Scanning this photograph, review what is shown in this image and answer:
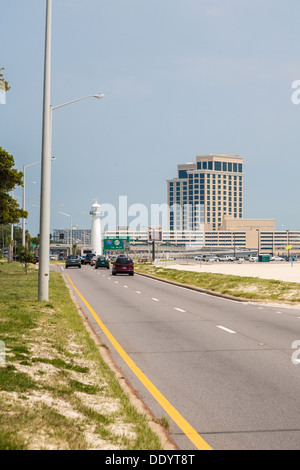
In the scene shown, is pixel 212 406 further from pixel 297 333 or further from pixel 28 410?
pixel 297 333

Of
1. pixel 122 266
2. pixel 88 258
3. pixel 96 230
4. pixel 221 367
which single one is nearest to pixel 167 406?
pixel 221 367

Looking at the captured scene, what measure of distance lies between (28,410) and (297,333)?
958 centimetres

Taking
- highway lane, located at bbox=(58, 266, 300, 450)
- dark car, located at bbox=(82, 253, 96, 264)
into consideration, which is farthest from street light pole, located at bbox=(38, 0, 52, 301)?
dark car, located at bbox=(82, 253, 96, 264)

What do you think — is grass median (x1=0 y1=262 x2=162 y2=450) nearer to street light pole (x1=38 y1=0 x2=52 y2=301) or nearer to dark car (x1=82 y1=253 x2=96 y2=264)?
street light pole (x1=38 y1=0 x2=52 y2=301)

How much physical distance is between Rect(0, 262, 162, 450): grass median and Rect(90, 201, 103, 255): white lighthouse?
136 meters

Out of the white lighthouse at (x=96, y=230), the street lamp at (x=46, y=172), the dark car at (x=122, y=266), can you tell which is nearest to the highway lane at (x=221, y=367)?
the street lamp at (x=46, y=172)

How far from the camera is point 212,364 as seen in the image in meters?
10.7

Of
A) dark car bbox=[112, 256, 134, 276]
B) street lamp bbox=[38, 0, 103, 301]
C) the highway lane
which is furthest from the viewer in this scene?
dark car bbox=[112, 256, 134, 276]

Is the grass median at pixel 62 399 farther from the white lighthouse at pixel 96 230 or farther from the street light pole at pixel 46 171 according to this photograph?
the white lighthouse at pixel 96 230

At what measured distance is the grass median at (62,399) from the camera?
5719 mm

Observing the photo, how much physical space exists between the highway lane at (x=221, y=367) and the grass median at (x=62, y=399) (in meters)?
0.52

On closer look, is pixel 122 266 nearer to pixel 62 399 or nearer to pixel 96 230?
pixel 62 399

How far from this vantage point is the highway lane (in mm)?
6762

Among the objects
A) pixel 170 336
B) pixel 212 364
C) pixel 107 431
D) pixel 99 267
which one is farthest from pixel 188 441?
pixel 99 267
